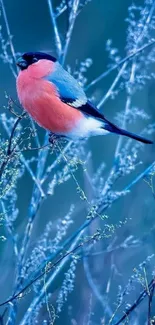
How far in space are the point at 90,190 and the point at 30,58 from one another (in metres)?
0.67

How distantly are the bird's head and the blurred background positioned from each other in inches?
18.7

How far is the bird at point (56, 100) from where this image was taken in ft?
4.80

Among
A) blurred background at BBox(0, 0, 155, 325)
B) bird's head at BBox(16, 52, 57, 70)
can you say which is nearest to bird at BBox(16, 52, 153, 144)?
bird's head at BBox(16, 52, 57, 70)

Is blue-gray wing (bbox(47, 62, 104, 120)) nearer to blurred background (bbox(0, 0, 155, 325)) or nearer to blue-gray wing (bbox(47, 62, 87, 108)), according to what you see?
blue-gray wing (bbox(47, 62, 87, 108))

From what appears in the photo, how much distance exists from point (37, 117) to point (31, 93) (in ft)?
0.18

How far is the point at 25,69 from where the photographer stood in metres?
1.50

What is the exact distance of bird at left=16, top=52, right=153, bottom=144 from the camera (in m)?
1.46

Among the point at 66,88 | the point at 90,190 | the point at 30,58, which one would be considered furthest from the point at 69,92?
the point at 90,190

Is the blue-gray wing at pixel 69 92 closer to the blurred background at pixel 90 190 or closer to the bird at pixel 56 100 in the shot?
the bird at pixel 56 100

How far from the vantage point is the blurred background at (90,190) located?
208 cm

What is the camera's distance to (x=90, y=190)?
2092mm

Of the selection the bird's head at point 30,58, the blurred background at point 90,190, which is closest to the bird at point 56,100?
the bird's head at point 30,58

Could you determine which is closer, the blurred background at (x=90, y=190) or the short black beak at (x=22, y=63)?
the short black beak at (x=22, y=63)

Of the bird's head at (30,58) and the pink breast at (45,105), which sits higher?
the bird's head at (30,58)
